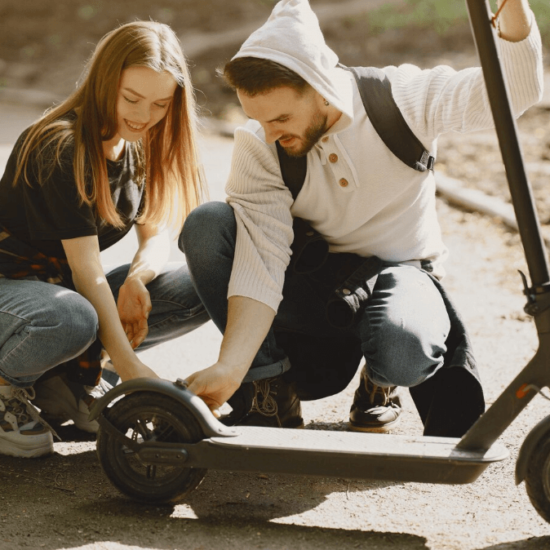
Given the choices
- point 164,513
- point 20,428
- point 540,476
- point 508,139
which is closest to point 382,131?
point 508,139

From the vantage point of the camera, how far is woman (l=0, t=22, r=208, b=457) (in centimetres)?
232

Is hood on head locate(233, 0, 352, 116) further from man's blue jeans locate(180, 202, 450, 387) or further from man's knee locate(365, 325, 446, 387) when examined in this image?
man's knee locate(365, 325, 446, 387)

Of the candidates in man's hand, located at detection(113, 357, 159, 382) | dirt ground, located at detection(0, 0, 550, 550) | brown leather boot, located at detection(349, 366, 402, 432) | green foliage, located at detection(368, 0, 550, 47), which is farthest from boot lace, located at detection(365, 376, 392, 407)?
green foliage, located at detection(368, 0, 550, 47)

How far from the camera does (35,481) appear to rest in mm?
2299

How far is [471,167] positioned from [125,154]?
11.8ft

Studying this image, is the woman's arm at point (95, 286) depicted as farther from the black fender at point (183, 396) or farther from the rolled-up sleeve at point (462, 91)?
the rolled-up sleeve at point (462, 91)

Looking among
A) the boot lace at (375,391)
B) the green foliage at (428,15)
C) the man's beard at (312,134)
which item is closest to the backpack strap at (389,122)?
the man's beard at (312,134)

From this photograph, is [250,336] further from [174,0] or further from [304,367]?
[174,0]

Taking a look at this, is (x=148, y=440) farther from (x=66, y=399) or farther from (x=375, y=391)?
(x=375, y=391)

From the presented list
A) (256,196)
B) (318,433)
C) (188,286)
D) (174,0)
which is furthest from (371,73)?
(174,0)

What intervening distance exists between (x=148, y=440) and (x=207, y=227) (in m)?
0.63

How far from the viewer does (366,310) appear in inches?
95.0

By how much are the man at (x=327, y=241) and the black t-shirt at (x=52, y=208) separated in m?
0.27

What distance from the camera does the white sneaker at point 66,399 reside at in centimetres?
261
